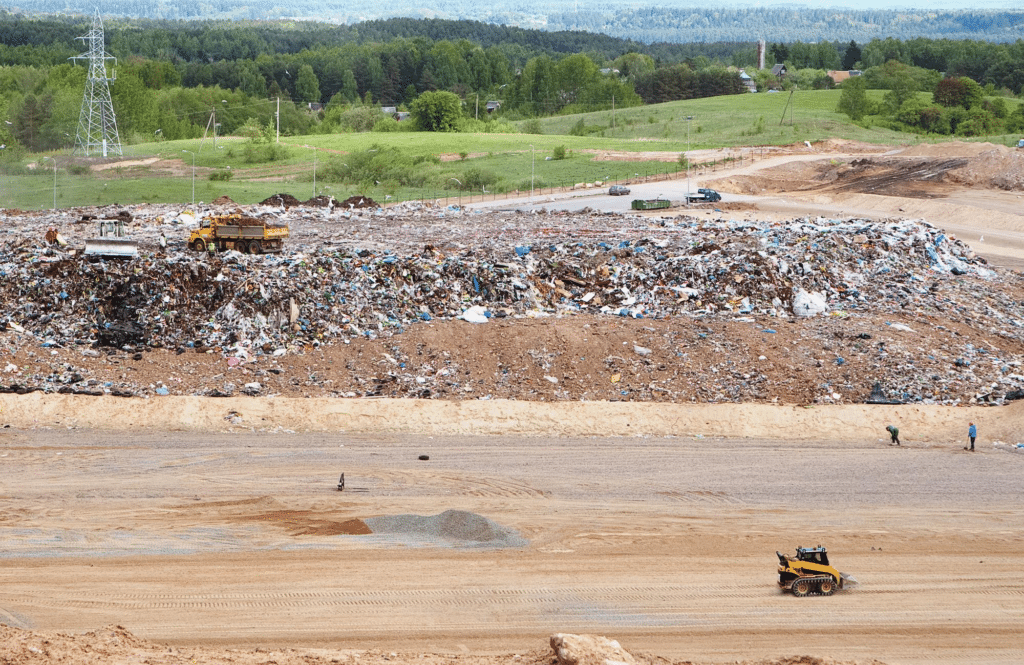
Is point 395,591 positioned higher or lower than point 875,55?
lower

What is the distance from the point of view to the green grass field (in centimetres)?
4769

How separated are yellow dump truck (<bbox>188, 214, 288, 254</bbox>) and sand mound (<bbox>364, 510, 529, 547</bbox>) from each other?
44.1 feet

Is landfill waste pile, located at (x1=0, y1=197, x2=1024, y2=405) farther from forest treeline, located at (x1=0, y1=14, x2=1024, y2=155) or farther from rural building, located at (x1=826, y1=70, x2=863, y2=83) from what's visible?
rural building, located at (x1=826, y1=70, x2=863, y2=83)

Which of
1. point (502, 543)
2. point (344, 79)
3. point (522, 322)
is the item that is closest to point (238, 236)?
point (522, 322)

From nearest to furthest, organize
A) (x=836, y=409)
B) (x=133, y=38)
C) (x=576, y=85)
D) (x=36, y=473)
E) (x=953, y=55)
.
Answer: (x=36, y=473), (x=836, y=409), (x=576, y=85), (x=953, y=55), (x=133, y=38)

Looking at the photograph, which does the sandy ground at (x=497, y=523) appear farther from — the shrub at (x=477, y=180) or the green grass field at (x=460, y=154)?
the shrub at (x=477, y=180)

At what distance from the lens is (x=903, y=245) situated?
1176 inches

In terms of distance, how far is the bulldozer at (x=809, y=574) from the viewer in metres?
13.6

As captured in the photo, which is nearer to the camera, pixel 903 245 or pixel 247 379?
pixel 247 379

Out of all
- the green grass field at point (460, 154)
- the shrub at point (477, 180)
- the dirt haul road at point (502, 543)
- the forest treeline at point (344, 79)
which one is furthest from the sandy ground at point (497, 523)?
the forest treeline at point (344, 79)

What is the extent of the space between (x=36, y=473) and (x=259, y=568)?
219 inches

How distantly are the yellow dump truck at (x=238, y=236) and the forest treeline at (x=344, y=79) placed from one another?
3806cm

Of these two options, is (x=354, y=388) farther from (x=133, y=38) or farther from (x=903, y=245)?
(x=133, y=38)

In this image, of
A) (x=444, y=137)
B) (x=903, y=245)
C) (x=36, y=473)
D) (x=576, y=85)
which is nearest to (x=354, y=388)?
(x=36, y=473)
